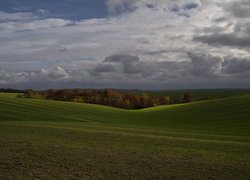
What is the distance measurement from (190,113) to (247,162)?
55.2 m

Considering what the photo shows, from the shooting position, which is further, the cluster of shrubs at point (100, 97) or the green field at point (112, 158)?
the cluster of shrubs at point (100, 97)

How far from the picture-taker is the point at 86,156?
1752 cm

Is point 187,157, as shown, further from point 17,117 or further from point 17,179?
point 17,117

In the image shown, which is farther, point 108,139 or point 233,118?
point 233,118

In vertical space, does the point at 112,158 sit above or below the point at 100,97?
below

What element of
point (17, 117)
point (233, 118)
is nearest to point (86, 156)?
point (17, 117)

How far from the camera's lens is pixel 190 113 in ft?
238

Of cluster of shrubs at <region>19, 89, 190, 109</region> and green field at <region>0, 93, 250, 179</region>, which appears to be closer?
green field at <region>0, 93, 250, 179</region>

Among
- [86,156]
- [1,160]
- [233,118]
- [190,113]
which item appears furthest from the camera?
[190,113]

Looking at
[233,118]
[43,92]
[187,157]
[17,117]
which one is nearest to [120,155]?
[187,157]

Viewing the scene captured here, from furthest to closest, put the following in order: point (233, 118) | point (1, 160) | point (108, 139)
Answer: point (233, 118) < point (108, 139) < point (1, 160)

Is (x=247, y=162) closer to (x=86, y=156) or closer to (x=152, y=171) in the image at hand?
(x=152, y=171)

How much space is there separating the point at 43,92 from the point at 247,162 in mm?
131586

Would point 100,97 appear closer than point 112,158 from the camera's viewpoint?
No
